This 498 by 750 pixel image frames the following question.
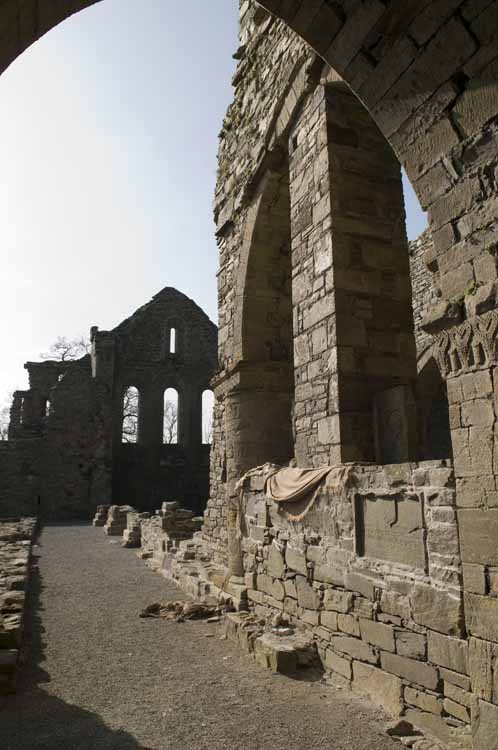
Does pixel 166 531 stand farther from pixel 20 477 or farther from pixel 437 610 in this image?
pixel 20 477

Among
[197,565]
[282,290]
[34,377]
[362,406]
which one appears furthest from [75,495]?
[362,406]

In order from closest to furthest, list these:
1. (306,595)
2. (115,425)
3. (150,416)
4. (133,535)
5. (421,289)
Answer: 1. (306,595)
2. (421,289)
3. (133,535)
4. (115,425)
5. (150,416)

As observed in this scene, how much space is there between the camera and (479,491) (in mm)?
2998

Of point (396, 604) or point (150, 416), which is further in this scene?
point (150, 416)

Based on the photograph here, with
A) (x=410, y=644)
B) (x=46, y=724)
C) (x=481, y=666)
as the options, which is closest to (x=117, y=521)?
(x=46, y=724)

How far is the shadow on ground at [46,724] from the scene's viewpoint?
3.33 m

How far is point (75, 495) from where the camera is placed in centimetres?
2192

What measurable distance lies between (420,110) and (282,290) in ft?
16.3

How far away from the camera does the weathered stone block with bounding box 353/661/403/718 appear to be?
144 inches

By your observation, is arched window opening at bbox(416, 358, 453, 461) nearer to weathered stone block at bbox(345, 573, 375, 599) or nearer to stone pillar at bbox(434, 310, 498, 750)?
weathered stone block at bbox(345, 573, 375, 599)

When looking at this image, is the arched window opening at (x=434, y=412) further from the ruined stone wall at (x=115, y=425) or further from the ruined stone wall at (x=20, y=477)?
the ruined stone wall at (x=20, y=477)

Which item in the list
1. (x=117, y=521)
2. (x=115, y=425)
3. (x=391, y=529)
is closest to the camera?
(x=391, y=529)

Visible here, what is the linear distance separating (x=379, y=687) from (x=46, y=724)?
2.26m

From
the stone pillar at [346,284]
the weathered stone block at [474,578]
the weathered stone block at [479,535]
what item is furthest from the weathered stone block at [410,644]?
the stone pillar at [346,284]
